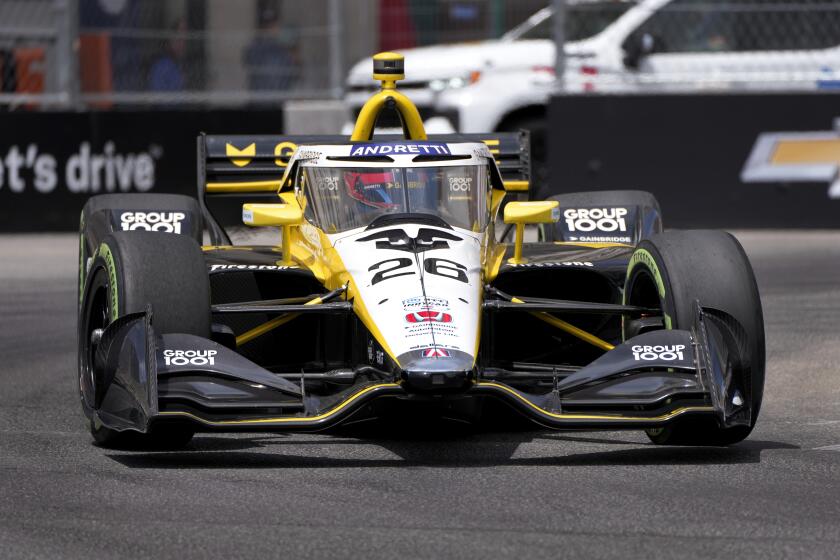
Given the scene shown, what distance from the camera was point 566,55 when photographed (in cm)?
1538

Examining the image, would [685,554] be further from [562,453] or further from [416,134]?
[416,134]

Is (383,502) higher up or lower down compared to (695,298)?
lower down

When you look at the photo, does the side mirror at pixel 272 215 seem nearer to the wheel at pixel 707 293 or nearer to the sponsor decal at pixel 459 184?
the sponsor decal at pixel 459 184

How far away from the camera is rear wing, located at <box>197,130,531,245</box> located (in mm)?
9180

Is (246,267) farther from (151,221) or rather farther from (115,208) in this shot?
(115,208)

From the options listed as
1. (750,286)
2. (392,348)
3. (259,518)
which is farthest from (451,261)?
(259,518)

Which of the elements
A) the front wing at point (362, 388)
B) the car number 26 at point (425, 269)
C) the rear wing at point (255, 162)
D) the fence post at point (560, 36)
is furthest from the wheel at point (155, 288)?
the fence post at point (560, 36)

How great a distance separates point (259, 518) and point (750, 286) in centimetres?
225

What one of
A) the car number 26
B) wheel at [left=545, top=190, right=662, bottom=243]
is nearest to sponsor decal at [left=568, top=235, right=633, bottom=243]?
wheel at [left=545, top=190, right=662, bottom=243]

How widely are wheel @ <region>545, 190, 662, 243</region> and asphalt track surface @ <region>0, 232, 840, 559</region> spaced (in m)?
1.31

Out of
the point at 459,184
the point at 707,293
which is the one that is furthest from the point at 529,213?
the point at 707,293

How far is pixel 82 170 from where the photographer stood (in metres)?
15.7

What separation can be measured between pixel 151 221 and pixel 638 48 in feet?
28.1

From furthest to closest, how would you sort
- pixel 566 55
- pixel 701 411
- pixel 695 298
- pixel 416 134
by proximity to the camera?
pixel 566 55, pixel 416 134, pixel 695 298, pixel 701 411
